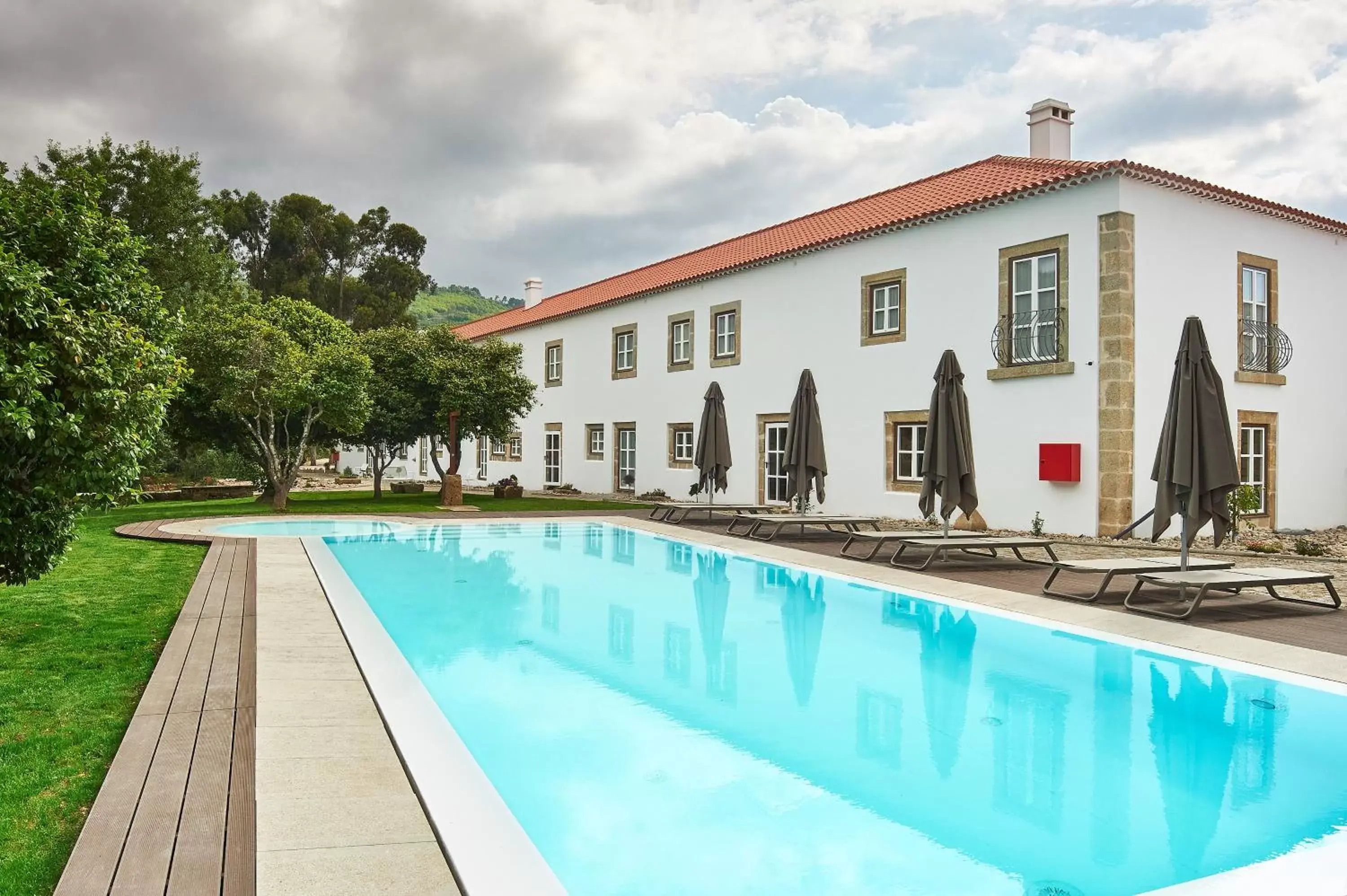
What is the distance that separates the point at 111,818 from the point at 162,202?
112 feet

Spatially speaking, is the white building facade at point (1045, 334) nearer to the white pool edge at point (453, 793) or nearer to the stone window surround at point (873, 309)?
the stone window surround at point (873, 309)

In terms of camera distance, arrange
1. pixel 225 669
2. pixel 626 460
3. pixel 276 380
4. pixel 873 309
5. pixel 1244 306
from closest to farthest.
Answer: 1. pixel 225 669
2. pixel 1244 306
3. pixel 873 309
4. pixel 276 380
5. pixel 626 460

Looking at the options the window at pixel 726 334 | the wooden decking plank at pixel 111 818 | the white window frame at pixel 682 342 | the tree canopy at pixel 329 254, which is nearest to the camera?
the wooden decking plank at pixel 111 818

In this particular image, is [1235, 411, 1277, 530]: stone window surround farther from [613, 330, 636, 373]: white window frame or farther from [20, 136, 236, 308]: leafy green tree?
[20, 136, 236, 308]: leafy green tree

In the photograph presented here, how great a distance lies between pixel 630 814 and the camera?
3.85 meters

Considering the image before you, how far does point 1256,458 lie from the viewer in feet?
49.0

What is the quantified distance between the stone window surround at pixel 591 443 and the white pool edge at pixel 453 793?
20454mm

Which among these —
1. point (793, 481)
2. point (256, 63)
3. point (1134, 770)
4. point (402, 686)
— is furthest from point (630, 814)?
point (256, 63)

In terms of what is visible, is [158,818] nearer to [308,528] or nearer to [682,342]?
[308,528]

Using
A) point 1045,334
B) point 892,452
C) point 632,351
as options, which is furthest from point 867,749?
point 632,351

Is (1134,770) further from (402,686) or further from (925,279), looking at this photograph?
(925,279)

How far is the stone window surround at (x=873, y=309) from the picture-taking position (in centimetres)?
1661

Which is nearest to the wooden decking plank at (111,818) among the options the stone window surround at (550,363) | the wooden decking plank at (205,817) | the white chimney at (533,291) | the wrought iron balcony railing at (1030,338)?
the wooden decking plank at (205,817)

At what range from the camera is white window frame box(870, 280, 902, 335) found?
16797 millimetres
